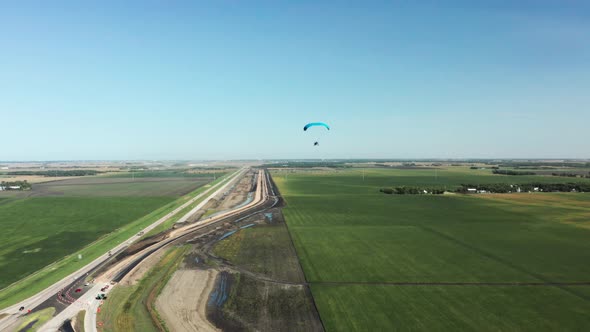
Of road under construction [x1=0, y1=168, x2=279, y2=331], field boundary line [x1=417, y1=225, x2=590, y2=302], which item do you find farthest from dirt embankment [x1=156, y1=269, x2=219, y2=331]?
field boundary line [x1=417, y1=225, x2=590, y2=302]

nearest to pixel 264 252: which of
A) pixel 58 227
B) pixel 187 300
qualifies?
pixel 187 300

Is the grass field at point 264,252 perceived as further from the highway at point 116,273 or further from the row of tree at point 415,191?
the row of tree at point 415,191

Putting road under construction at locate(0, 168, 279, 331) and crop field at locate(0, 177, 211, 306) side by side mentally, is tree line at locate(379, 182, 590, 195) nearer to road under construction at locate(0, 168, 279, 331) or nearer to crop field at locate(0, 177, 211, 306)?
road under construction at locate(0, 168, 279, 331)

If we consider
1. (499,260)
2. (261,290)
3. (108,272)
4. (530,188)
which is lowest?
(108,272)

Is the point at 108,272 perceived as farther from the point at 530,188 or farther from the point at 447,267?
the point at 530,188

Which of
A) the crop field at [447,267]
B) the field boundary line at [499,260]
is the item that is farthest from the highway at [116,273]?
the field boundary line at [499,260]

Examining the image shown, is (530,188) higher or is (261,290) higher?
(530,188)

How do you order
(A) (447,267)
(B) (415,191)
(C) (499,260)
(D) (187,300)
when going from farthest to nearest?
(B) (415,191), (C) (499,260), (A) (447,267), (D) (187,300)
